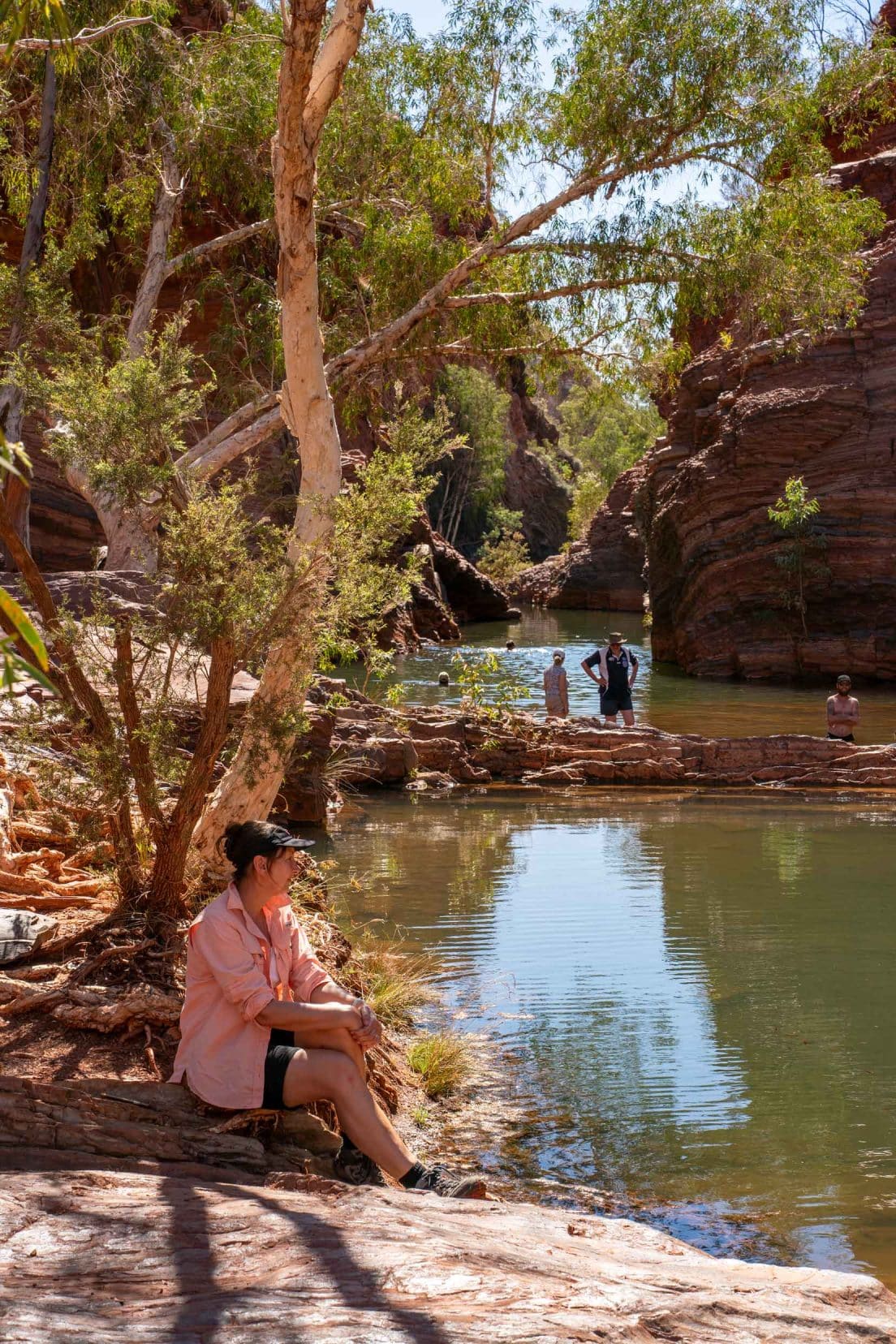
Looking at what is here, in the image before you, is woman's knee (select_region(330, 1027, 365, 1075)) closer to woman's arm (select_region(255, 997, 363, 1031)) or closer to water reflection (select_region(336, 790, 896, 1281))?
woman's arm (select_region(255, 997, 363, 1031))

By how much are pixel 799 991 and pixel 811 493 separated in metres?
24.0

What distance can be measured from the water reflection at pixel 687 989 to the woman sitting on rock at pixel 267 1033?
110cm

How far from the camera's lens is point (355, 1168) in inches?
169

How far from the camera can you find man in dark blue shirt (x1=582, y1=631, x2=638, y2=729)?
17062 millimetres

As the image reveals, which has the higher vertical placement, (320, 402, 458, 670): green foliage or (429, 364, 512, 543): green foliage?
(429, 364, 512, 543): green foliage

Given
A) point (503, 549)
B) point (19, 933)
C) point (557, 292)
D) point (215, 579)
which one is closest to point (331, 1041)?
point (19, 933)

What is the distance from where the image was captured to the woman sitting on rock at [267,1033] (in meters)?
4.26

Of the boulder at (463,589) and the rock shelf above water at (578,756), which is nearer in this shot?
the rock shelf above water at (578,756)

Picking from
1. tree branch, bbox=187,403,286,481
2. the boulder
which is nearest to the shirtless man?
tree branch, bbox=187,403,286,481

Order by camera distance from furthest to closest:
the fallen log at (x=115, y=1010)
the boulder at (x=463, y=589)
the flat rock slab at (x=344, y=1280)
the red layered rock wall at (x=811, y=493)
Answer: the boulder at (x=463, y=589)
the red layered rock wall at (x=811, y=493)
the fallen log at (x=115, y=1010)
the flat rock slab at (x=344, y=1280)

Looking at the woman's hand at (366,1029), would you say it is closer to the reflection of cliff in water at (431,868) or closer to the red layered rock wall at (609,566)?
the reflection of cliff in water at (431,868)

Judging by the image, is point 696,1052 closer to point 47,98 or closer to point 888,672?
point 47,98

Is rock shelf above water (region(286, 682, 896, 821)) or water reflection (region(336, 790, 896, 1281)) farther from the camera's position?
rock shelf above water (region(286, 682, 896, 821))

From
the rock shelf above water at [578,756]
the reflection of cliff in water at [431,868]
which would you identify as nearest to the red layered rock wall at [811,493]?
the rock shelf above water at [578,756]
